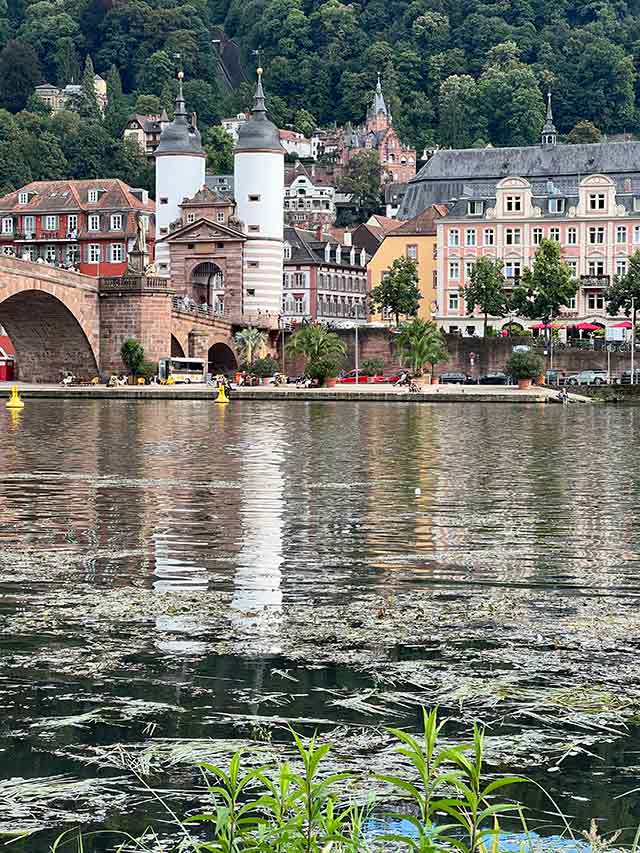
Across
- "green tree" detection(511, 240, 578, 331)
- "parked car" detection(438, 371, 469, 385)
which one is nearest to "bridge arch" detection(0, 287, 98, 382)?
"parked car" detection(438, 371, 469, 385)

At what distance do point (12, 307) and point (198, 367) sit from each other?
13.7 meters

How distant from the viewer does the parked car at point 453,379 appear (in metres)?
98.4

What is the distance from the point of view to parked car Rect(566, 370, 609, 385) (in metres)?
92.8

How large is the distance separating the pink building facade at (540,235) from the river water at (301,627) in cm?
7945

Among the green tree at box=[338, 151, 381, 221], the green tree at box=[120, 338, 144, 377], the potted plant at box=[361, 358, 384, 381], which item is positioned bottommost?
the potted plant at box=[361, 358, 384, 381]

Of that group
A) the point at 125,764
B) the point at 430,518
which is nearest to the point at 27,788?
the point at 125,764

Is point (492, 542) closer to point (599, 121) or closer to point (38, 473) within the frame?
A: point (38, 473)

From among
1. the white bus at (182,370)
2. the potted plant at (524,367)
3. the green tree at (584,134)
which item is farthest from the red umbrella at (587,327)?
the green tree at (584,134)

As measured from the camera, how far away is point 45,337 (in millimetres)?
94875

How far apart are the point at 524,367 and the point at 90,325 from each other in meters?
24.3

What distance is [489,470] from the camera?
35.2 m

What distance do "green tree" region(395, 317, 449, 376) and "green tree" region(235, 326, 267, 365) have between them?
10922 millimetres

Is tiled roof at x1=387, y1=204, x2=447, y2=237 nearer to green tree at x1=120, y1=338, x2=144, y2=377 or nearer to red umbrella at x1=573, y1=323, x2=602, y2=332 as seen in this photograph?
red umbrella at x1=573, y1=323, x2=602, y2=332

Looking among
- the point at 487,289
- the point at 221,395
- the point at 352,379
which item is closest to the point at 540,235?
the point at 487,289
